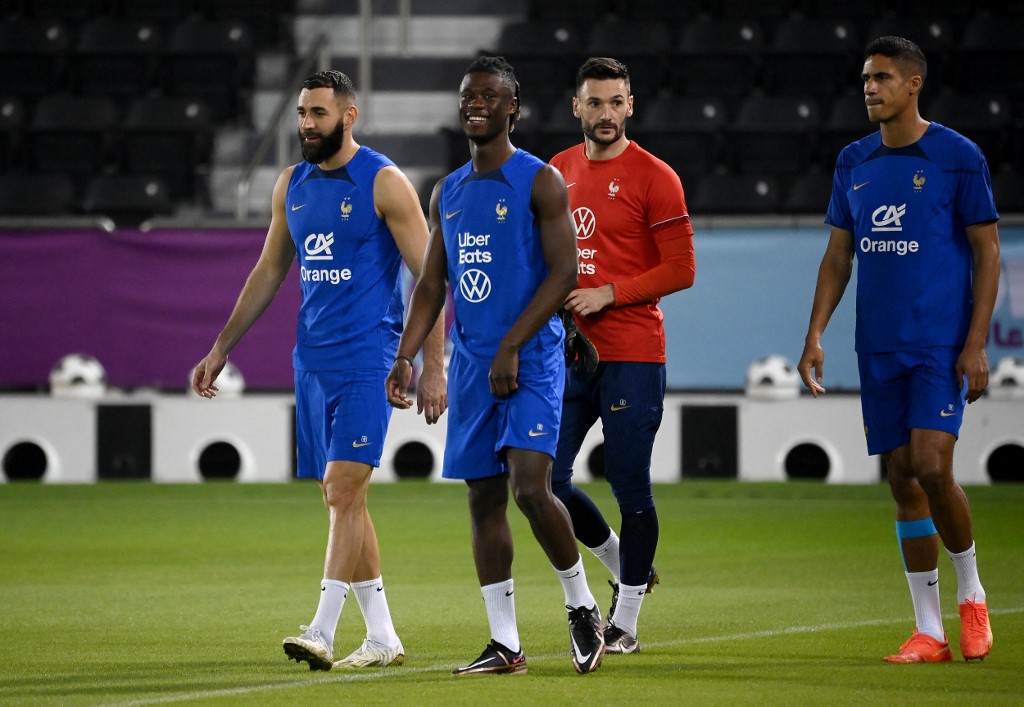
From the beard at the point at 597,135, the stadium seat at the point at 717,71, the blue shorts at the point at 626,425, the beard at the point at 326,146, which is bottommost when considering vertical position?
the blue shorts at the point at 626,425

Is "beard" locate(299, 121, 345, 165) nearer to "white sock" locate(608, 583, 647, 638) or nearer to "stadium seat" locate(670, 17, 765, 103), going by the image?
"white sock" locate(608, 583, 647, 638)

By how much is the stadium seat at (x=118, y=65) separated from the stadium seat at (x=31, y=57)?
0.22m

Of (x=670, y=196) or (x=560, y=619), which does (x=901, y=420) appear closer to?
(x=670, y=196)

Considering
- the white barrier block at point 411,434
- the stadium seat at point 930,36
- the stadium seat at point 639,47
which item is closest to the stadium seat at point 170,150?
the stadium seat at point 639,47

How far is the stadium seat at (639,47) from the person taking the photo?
61.5 feet

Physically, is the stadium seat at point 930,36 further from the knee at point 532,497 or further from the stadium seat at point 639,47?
the knee at point 532,497

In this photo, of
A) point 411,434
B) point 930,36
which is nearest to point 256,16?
point 411,434

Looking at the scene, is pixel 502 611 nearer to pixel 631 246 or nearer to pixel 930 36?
pixel 631 246

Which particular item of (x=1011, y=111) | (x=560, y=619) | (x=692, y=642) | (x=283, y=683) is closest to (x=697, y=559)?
(x=560, y=619)

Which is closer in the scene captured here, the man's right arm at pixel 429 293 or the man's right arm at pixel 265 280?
the man's right arm at pixel 429 293

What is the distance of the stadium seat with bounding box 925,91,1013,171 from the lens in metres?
17.5

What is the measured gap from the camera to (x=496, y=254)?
6.00 meters

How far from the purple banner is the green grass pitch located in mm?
1301

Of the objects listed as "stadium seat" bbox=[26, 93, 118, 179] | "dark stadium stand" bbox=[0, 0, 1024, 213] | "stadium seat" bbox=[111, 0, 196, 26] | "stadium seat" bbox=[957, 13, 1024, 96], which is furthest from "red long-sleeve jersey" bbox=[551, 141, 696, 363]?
"stadium seat" bbox=[111, 0, 196, 26]
